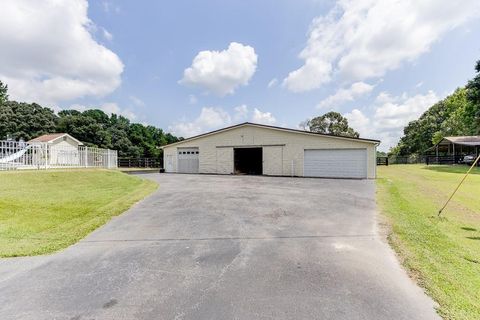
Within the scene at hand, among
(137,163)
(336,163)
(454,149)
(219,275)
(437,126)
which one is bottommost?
(219,275)

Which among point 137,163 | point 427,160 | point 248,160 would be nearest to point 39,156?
point 248,160

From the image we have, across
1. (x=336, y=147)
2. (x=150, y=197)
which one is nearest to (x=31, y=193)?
(x=150, y=197)

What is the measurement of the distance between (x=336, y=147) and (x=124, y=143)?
36755mm

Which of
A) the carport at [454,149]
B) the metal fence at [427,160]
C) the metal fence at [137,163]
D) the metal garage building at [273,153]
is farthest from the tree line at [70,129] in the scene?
the carport at [454,149]

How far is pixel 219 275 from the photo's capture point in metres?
3.54

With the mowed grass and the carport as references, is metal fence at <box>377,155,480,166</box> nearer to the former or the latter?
the carport

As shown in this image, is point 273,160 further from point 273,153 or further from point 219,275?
point 219,275

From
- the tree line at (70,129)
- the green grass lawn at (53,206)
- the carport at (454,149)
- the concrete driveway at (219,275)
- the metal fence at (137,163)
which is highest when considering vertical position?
the tree line at (70,129)

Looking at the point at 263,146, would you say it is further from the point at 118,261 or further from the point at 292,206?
the point at 118,261

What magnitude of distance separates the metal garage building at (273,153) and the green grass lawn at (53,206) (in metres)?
10.8

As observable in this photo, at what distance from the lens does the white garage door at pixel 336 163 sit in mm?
17469

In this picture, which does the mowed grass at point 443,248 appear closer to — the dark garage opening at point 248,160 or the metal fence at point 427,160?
the dark garage opening at point 248,160

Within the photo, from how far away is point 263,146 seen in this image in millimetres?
20578

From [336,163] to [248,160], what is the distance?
8543 mm
